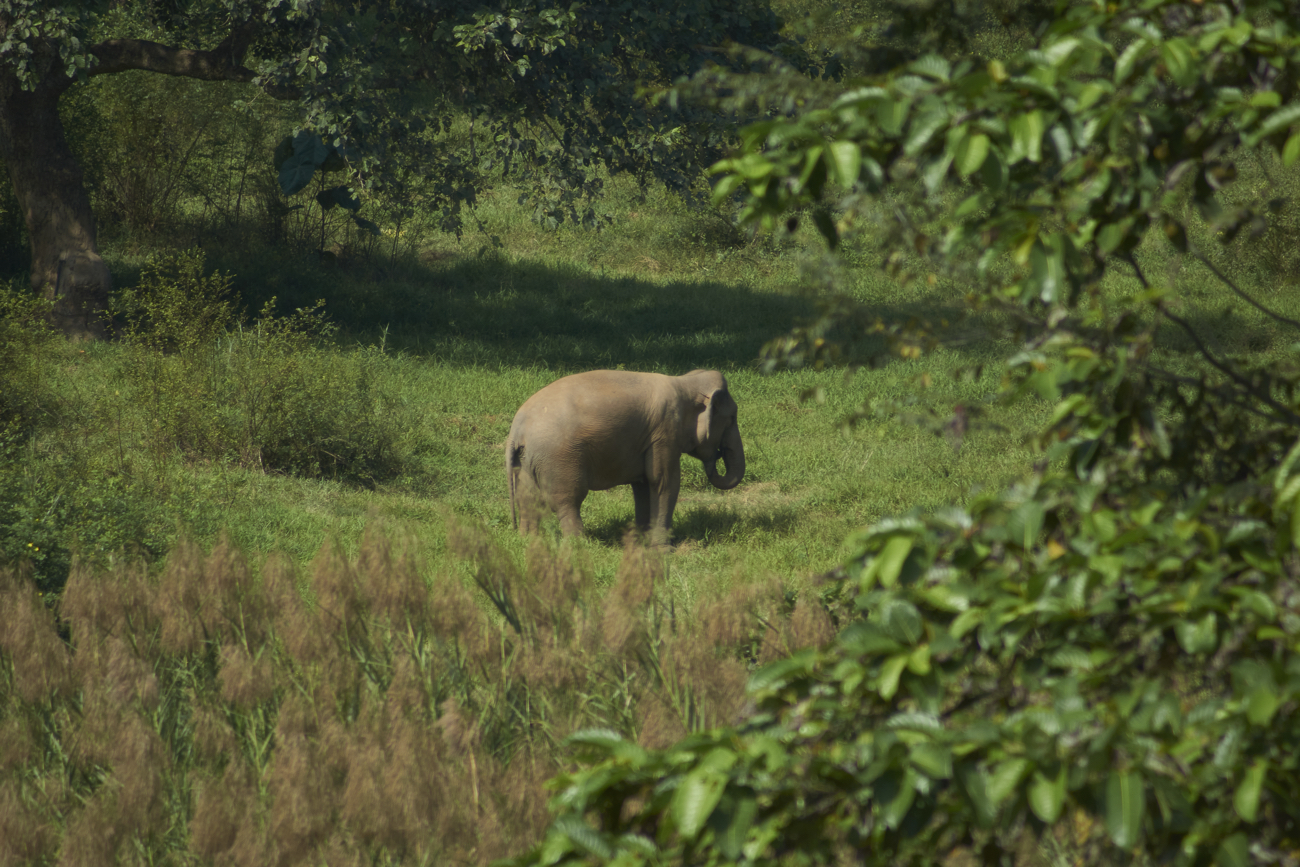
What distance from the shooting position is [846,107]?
7.20ft

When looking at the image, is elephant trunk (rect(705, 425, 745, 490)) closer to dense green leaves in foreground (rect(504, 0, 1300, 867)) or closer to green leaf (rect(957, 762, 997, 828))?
dense green leaves in foreground (rect(504, 0, 1300, 867))

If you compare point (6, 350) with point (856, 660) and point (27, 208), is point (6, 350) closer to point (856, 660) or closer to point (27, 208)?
point (27, 208)

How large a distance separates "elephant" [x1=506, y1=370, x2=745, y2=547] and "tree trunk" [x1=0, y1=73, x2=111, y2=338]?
883cm

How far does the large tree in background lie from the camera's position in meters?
13.2

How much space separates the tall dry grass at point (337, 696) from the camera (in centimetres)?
379

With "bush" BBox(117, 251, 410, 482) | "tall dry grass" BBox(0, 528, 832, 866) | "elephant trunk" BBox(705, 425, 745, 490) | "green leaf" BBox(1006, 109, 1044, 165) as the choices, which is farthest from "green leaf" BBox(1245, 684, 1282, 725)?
"bush" BBox(117, 251, 410, 482)

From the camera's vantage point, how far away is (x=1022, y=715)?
1972mm

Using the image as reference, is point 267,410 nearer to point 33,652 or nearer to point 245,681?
point 33,652

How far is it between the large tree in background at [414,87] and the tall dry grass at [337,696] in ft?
29.2

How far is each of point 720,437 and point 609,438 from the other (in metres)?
1.25

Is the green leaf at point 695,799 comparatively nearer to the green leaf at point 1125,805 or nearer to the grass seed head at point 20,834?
the green leaf at point 1125,805

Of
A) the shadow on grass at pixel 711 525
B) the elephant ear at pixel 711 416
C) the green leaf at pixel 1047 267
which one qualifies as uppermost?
the green leaf at pixel 1047 267

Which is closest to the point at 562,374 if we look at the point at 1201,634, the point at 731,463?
the point at 731,463

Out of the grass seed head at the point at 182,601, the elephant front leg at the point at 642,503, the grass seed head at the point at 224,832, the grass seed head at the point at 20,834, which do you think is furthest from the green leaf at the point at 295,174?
the grass seed head at the point at 224,832
